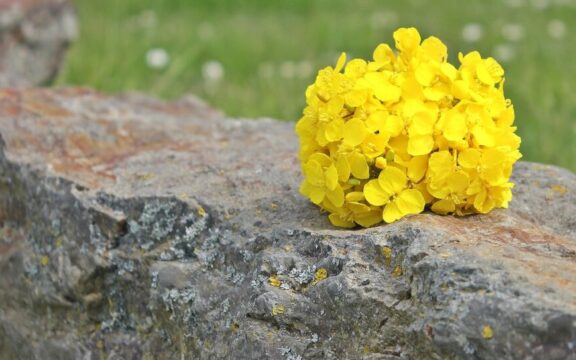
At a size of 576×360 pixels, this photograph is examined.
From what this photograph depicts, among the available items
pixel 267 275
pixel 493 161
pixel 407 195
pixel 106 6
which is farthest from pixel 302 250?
pixel 106 6

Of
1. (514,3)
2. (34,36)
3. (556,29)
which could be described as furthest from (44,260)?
(514,3)

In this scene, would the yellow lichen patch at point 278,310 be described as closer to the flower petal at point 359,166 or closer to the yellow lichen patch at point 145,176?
the flower petal at point 359,166

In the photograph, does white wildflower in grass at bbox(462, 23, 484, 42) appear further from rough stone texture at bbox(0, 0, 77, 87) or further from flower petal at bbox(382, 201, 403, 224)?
flower petal at bbox(382, 201, 403, 224)

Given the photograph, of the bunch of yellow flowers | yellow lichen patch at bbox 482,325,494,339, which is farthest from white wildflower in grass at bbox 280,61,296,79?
yellow lichen patch at bbox 482,325,494,339

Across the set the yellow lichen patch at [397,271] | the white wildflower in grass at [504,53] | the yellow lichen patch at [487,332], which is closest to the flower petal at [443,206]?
the yellow lichen patch at [397,271]

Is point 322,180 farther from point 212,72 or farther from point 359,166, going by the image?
point 212,72

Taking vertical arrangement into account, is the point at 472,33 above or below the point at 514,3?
below

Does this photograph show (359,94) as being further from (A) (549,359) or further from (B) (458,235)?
(A) (549,359)
